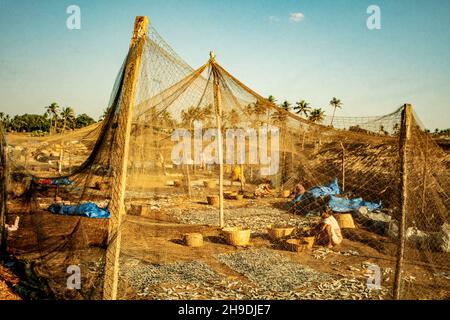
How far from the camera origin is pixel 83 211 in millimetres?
10539

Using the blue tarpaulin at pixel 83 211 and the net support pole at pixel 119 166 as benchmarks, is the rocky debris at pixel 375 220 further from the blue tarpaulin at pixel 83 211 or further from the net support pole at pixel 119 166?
the blue tarpaulin at pixel 83 211

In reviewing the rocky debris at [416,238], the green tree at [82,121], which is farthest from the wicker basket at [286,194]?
the green tree at [82,121]

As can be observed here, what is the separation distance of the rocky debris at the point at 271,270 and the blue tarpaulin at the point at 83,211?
5.60 m

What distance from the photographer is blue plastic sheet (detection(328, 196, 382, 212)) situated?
11.9 meters

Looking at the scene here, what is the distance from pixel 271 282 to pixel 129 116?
4311mm

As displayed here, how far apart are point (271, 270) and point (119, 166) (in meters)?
4.35

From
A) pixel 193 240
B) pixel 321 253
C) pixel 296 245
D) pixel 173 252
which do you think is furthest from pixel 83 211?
pixel 321 253

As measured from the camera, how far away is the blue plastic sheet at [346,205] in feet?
39.0

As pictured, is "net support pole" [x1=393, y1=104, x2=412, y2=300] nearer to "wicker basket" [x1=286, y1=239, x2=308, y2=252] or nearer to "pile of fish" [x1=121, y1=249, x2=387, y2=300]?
"pile of fish" [x1=121, y1=249, x2=387, y2=300]

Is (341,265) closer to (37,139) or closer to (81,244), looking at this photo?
(81,244)

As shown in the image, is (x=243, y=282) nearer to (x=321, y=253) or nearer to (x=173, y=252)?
(x=173, y=252)

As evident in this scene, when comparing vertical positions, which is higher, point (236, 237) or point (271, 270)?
point (236, 237)

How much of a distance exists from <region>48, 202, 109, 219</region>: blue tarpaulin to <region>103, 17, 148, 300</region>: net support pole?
24.3 feet
